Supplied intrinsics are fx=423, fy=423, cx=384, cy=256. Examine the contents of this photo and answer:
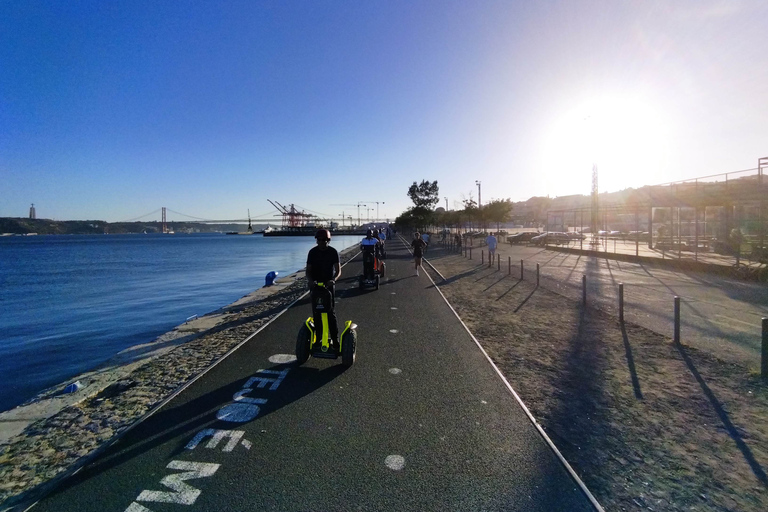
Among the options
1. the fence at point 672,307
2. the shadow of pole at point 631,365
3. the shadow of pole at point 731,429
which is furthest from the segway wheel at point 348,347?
the fence at point 672,307

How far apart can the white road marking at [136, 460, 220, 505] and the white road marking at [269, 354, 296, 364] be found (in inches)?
122

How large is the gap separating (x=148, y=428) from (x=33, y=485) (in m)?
1.02

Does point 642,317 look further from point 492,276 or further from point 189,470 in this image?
point 189,470

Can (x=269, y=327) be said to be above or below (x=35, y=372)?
above

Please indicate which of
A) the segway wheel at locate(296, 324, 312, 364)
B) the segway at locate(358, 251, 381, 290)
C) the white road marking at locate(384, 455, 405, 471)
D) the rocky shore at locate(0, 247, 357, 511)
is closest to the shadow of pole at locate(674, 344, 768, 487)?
the white road marking at locate(384, 455, 405, 471)

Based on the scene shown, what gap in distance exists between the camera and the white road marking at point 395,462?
3740 millimetres

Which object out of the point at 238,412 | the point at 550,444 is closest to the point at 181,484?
the point at 238,412

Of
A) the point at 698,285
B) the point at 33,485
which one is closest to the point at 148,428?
the point at 33,485

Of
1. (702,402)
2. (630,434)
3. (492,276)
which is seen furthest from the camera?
(492,276)

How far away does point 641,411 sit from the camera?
4.95 meters

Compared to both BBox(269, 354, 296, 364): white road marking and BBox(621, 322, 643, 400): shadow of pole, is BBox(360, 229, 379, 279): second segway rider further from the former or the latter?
BBox(621, 322, 643, 400): shadow of pole

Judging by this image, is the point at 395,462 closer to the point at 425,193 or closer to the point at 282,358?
the point at 282,358

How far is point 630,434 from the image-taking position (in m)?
4.40

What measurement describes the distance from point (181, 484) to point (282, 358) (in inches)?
142
